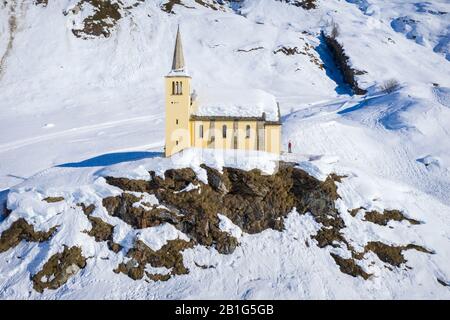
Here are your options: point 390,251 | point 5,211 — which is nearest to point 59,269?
point 5,211

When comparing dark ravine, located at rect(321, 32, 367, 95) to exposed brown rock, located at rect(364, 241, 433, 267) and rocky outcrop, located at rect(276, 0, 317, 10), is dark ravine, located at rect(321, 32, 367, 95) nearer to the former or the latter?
rocky outcrop, located at rect(276, 0, 317, 10)

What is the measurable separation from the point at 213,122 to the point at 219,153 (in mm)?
3844

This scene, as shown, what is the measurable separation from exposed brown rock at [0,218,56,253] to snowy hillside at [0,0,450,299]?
0.40 ft

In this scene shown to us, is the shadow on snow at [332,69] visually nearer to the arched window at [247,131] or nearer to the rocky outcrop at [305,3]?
the rocky outcrop at [305,3]

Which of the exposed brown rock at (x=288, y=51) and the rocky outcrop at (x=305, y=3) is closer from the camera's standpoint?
the exposed brown rock at (x=288, y=51)

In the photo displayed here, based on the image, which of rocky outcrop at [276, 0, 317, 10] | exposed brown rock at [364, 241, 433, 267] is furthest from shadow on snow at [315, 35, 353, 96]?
exposed brown rock at [364, 241, 433, 267]

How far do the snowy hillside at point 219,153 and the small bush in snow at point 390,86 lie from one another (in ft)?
9.23

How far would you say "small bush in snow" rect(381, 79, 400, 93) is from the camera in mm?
73812

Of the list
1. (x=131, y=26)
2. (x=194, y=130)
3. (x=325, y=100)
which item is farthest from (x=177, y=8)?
(x=194, y=130)

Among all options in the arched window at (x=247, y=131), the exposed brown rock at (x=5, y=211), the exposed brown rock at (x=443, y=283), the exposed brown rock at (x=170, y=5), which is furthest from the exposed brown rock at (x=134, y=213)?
the exposed brown rock at (x=170, y=5)

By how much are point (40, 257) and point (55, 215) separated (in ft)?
11.0

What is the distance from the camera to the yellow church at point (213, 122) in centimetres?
3600

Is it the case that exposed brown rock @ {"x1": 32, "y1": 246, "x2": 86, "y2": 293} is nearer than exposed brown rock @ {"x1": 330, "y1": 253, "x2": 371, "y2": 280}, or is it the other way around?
exposed brown rock @ {"x1": 32, "y1": 246, "x2": 86, "y2": 293}

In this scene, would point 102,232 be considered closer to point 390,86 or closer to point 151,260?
point 151,260
